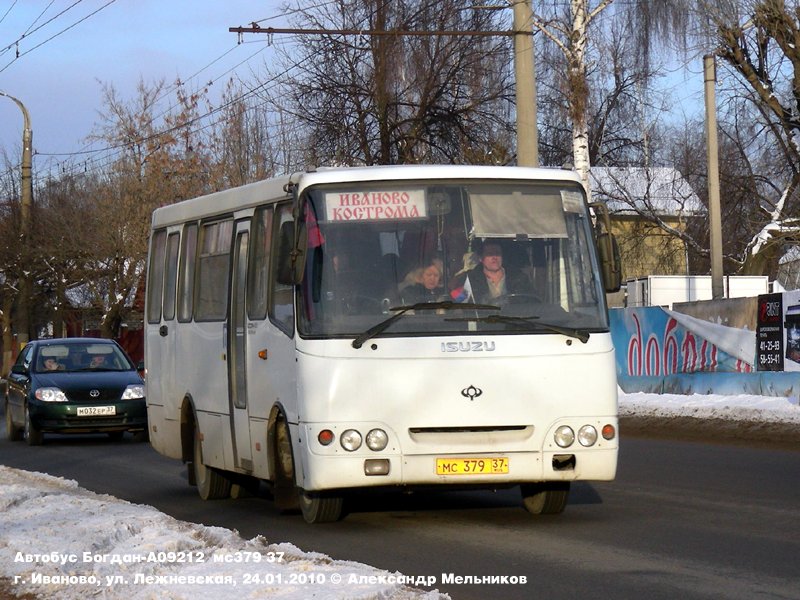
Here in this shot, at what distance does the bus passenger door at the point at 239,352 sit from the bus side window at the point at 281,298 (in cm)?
83

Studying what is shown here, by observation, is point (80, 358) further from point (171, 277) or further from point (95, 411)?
point (171, 277)

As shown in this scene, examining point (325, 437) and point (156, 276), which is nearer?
point (325, 437)

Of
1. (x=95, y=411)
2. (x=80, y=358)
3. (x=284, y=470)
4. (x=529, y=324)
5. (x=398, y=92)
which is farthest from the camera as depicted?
(x=398, y=92)

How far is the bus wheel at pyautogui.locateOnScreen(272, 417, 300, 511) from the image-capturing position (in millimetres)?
11602

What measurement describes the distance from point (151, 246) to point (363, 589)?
9380 mm

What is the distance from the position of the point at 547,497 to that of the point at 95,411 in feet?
42.2

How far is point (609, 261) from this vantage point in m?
11.5

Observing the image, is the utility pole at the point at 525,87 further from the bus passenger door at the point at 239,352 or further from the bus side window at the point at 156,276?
the bus passenger door at the point at 239,352

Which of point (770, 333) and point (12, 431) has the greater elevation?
point (770, 333)

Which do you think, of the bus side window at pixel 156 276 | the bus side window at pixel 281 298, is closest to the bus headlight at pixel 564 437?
the bus side window at pixel 281 298

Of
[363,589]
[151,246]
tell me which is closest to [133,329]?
[151,246]

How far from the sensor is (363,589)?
294 inches

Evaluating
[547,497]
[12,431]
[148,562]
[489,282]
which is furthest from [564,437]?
[12,431]

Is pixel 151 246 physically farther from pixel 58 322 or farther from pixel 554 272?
pixel 58 322
